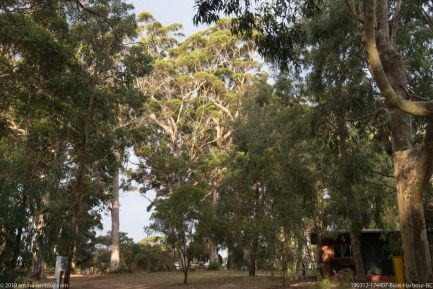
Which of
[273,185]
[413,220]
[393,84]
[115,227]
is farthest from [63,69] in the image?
[115,227]

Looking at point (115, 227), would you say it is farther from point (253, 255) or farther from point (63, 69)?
point (63, 69)

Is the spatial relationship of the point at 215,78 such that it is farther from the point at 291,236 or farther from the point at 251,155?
the point at 291,236

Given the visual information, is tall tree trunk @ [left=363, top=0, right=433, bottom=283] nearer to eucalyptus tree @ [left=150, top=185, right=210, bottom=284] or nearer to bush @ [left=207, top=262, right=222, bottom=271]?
eucalyptus tree @ [left=150, top=185, right=210, bottom=284]

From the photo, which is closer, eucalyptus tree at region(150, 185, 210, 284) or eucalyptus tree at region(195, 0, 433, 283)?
eucalyptus tree at region(195, 0, 433, 283)

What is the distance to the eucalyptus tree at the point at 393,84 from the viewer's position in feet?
19.7

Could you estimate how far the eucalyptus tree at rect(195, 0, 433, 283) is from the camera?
19.7 feet

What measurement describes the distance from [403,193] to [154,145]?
2715 cm

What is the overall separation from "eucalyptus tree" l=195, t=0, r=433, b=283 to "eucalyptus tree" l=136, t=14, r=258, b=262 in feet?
75.3

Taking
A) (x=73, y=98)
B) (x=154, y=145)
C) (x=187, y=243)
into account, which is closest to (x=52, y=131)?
(x=73, y=98)

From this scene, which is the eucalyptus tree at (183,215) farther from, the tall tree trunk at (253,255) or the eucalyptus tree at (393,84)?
the eucalyptus tree at (393,84)

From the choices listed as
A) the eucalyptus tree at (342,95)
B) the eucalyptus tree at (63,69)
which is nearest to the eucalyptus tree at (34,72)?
the eucalyptus tree at (63,69)

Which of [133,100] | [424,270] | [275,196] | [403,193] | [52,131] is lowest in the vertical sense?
[424,270]

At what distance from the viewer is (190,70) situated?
35.1 metres

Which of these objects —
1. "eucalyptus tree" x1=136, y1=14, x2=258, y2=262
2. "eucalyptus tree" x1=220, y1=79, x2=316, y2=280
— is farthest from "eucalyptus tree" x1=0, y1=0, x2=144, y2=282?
"eucalyptus tree" x1=136, y1=14, x2=258, y2=262
